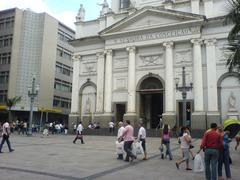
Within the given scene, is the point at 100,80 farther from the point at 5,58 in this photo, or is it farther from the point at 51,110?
the point at 5,58

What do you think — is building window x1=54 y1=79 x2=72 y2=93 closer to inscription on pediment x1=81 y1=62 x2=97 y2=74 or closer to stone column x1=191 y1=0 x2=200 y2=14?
inscription on pediment x1=81 y1=62 x2=97 y2=74

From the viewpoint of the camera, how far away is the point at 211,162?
314 inches

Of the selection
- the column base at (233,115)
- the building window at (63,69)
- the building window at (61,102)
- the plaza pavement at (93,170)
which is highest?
the building window at (63,69)

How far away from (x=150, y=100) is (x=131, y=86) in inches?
162

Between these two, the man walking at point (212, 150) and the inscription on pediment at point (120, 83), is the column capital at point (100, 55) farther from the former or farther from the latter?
the man walking at point (212, 150)

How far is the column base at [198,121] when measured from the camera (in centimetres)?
3053

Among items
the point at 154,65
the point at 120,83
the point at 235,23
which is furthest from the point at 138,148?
the point at 120,83

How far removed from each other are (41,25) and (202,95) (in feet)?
106

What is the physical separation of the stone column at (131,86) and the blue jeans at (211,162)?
25758mm

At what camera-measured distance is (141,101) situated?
36000 mm

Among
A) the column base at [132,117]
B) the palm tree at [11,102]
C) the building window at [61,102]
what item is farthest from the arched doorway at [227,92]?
the building window at [61,102]

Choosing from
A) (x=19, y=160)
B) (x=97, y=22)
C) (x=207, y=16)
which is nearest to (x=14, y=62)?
(x=97, y=22)

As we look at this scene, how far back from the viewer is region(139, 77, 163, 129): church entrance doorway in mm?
35188

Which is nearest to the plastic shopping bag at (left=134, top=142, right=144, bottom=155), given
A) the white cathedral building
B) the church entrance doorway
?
the white cathedral building
